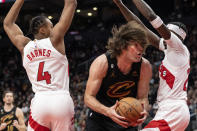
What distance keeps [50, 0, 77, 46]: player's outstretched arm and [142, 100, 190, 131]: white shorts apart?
5.23ft

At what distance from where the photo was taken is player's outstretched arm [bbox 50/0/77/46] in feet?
13.3

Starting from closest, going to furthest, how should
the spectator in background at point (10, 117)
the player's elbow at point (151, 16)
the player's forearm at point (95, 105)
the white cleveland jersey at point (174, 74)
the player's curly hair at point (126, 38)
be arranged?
the player's forearm at point (95, 105) → the player's curly hair at point (126, 38) → the player's elbow at point (151, 16) → the white cleveland jersey at point (174, 74) → the spectator in background at point (10, 117)

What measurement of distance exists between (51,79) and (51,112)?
417 millimetres

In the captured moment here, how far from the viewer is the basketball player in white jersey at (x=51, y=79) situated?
12.9 feet

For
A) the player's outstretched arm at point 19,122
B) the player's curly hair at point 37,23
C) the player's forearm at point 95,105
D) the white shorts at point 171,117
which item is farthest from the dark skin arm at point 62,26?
the player's outstretched arm at point 19,122

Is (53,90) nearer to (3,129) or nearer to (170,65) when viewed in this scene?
(170,65)

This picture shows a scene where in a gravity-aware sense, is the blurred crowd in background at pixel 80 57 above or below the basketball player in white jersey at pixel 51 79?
below

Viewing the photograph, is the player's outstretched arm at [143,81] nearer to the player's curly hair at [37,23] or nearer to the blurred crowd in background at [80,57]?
the player's curly hair at [37,23]

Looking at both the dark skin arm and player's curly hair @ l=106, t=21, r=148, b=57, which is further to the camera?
the dark skin arm

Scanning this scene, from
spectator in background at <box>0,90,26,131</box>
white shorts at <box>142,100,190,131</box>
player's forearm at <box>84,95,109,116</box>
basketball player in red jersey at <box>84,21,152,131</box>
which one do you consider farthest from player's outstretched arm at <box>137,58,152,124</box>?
spectator in background at <box>0,90,26,131</box>

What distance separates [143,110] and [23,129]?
401 cm

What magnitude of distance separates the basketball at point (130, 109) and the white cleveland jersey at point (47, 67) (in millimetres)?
952

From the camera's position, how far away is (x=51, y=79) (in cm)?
407

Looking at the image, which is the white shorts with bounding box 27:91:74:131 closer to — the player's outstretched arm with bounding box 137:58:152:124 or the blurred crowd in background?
the player's outstretched arm with bounding box 137:58:152:124
